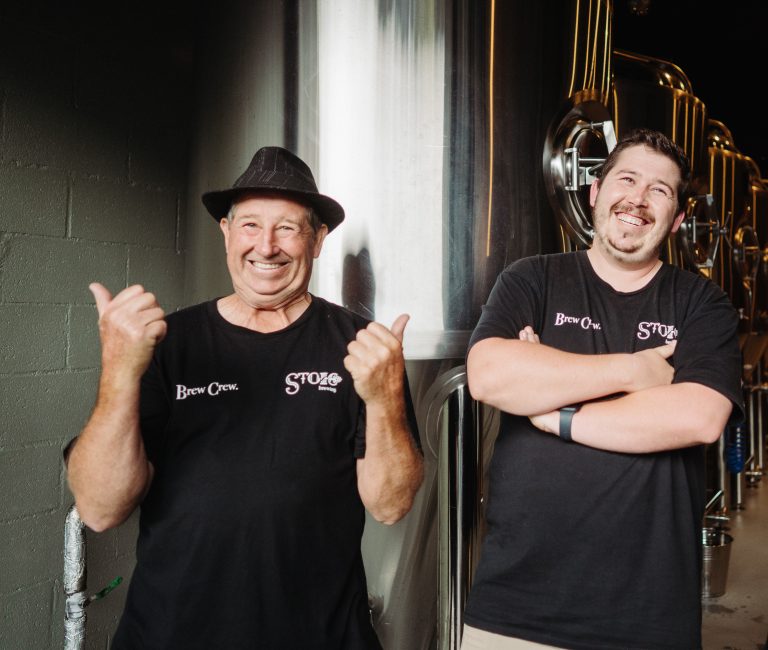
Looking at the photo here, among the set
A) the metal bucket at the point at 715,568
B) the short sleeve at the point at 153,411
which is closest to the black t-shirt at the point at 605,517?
the short sleeve at the point at 153,411

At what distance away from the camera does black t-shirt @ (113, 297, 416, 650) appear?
135 cm

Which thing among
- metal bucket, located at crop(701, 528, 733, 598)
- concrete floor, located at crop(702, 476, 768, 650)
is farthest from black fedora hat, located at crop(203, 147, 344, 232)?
metal bucket, located at crop(701, 528, 733, 598)

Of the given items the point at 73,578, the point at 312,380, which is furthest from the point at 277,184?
the point at 73,578

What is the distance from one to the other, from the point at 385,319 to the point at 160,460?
788 mm

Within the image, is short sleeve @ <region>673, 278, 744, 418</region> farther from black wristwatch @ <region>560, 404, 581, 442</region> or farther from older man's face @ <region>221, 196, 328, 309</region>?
older man's face @ <region>221, 196, 328, 309</region>

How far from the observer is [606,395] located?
152 centimetres

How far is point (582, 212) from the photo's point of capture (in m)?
2.31

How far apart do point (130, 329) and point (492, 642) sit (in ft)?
3.18

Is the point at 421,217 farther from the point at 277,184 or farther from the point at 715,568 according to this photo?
the point at 715,568

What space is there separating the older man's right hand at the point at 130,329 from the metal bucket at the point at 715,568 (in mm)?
3009

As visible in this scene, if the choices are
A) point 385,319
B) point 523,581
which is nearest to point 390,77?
point 385,319

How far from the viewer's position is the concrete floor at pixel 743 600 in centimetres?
297

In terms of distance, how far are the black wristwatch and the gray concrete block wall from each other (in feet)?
4.87

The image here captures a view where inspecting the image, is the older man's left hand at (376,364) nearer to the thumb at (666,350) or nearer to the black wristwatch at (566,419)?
the black wristwatch at (566,419)
